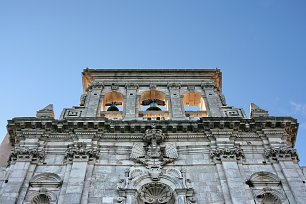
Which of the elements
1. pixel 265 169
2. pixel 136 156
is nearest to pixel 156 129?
pixel 136 156

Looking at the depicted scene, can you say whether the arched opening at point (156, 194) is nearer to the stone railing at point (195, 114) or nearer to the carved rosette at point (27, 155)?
the carved rosette at point (27, 155)

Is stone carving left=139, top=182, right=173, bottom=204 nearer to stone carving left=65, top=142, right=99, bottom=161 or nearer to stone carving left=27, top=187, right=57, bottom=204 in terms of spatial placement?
stone carving left=65, top=142, right=99, bottom=161

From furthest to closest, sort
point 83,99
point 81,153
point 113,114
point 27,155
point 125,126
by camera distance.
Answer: point 83,99
point 113,114
point 125,126
point 81,153
point 27,155

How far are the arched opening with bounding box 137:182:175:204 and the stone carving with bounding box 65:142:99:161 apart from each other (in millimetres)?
3166

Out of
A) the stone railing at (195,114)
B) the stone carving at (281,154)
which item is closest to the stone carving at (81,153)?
the stone railing at (195,114)

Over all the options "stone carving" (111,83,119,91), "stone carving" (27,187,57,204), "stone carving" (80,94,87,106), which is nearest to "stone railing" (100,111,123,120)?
"stone carving" (80,94,87,106)

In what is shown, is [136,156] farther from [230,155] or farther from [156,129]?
[230,155]

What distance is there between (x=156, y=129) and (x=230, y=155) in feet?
13.6

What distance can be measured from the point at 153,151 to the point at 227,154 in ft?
12.1

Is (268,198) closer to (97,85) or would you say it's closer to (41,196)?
(41,196)

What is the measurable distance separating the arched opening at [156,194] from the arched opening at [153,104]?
6.49 meters

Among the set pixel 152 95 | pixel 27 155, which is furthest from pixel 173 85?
pixel 27 155

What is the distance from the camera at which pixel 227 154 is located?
2153 centimetres

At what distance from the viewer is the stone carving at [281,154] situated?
2153 centimetres
